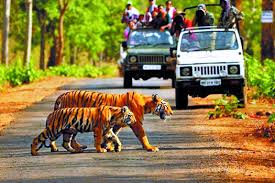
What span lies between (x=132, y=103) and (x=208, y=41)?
850 centimetres

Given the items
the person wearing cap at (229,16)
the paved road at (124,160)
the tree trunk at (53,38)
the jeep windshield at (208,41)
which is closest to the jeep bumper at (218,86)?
the jeep windshield at (208,41)

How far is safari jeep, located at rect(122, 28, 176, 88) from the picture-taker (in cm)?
3086

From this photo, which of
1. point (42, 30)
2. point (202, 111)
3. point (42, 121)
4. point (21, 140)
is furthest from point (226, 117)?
point (42, 30)

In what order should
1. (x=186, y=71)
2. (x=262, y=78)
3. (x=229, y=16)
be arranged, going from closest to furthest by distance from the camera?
(x=186, y=71) → (x=229, y=16) → (x=262, y=78)

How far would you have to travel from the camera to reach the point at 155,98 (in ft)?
50.5

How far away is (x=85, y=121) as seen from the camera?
14.6 m

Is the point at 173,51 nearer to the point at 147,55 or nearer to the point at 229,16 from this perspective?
the point at 229,16

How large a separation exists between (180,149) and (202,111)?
767cm

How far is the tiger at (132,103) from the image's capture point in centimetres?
1503

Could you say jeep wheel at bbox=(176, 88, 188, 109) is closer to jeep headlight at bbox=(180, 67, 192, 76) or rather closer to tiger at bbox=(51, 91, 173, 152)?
jeep headlight at bbox=(180, 67, 192, 76)

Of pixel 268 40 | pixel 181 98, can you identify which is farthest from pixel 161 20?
pixel 181 98

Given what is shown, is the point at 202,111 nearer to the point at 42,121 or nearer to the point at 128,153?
the point at 42,121

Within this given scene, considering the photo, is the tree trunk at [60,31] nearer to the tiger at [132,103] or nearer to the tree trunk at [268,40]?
the tree trunk at [268,40]

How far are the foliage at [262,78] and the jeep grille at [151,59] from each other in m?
2.72
